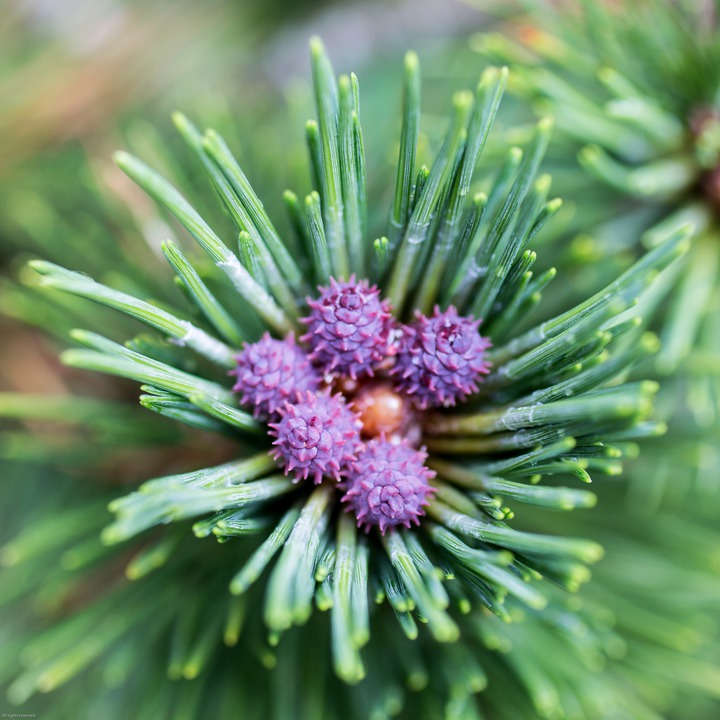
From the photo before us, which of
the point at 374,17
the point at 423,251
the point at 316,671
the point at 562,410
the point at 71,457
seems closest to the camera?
the point at 562,410

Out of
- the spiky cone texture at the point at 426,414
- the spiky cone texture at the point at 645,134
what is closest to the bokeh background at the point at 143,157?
the spiky cone texture at the point at 645,134

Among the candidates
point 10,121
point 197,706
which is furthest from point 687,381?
point 10,121

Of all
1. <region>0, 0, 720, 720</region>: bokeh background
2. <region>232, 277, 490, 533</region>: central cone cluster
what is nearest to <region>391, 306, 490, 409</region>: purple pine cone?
<region>232, 277, 490, 533</region>: central cone cluster

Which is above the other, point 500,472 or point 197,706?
point 500,472

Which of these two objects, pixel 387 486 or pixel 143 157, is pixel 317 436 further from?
pixel 143 157

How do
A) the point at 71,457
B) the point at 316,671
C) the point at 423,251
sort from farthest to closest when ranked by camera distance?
1. the point at 71,457
2. the point at 316,671
3. the point at 423,251

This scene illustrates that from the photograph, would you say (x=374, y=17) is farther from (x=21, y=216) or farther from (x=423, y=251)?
(x=423, y=251)

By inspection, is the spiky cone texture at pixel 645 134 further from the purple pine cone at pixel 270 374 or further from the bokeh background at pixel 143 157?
the purple pine cone at pixel 270 374
